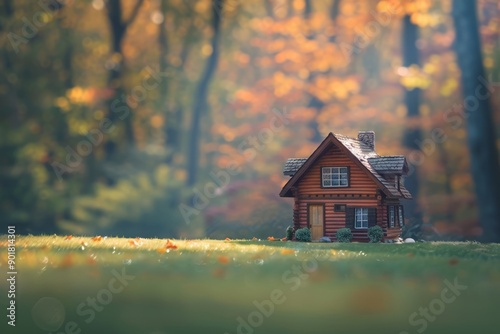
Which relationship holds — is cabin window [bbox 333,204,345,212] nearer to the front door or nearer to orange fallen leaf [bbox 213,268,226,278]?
the front door

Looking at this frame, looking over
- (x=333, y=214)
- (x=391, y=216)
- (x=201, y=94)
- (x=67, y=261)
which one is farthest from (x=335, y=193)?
(x=201, y=94)

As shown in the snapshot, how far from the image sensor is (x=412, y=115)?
4122cm

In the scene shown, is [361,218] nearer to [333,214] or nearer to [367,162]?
[333,214]

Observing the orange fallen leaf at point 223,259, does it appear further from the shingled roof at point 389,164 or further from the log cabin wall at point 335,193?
the shingled roof at point 389,164

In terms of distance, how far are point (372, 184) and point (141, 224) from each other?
18063 millimetres

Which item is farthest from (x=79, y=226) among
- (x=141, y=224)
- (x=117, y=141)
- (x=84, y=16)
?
(x=84, y=16)

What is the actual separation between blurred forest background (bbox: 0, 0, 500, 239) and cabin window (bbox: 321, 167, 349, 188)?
8.82m

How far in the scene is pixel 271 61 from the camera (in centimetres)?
5431

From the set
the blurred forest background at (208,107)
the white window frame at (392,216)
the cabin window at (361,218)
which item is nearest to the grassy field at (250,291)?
the cabin window at (361,218)

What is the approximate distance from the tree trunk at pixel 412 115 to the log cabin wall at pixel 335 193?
1030 cm

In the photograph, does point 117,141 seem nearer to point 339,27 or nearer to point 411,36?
point 339,27

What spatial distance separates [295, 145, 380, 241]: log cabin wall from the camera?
27.6 m

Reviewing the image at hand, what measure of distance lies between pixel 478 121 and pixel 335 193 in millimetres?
11118

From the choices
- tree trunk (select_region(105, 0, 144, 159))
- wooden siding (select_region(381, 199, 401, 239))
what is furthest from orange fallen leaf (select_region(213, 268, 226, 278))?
tree trunk (select_region(105, 0, 144, 159))
